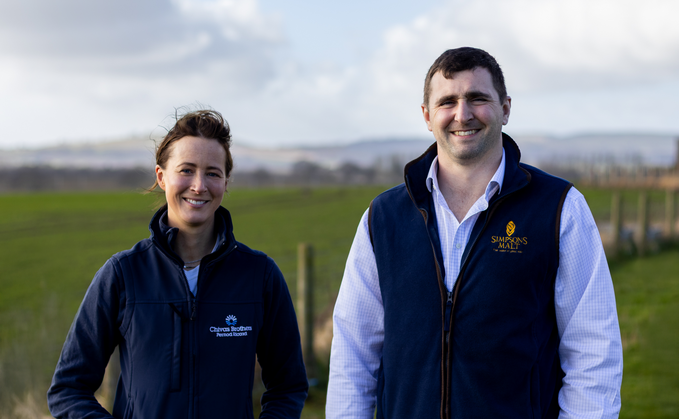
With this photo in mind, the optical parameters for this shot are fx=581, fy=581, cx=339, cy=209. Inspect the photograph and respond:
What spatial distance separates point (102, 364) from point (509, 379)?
1.49m

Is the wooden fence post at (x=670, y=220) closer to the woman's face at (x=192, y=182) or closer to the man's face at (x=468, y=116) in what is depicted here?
the man's face at (x=468, y=116)

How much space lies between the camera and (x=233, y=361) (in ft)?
7.09

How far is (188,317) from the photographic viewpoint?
83.4 inches

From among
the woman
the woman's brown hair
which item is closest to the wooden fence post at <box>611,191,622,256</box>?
the woman

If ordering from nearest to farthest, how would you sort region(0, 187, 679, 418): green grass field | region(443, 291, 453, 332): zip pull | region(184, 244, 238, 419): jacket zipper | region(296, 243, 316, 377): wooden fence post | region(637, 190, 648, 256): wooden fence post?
region(184, 244, 238, 419): jacket zipper → region(443, 291, 453, 332): zip pull → region(0, 187, 679, 418): green grass field → region(296, 243, 316, 377): wooden fence post → region(637, 190, 648, 256): wooden fence post

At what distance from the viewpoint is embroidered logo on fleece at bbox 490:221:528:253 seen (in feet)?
7.08

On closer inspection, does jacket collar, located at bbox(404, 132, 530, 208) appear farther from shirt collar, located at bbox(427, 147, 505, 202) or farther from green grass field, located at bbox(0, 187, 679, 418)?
green grass field, located at bbox(0, 187, 679, 418)

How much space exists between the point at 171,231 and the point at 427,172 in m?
1.07

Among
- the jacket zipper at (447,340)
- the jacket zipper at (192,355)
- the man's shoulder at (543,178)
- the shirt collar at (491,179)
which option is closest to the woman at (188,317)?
the jacket zipper at (192,355)

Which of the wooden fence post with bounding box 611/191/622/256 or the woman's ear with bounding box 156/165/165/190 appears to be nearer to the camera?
the woman's ear with bounding box 156/165/165/190

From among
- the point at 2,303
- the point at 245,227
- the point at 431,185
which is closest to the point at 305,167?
the point at 245,227

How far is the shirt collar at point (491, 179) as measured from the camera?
Answer: 2.28 m

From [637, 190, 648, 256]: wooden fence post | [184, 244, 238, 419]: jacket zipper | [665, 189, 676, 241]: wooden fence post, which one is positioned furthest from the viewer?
[665, 189, 676, 241]: wooden fence post

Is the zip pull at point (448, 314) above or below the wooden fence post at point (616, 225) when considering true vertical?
above
